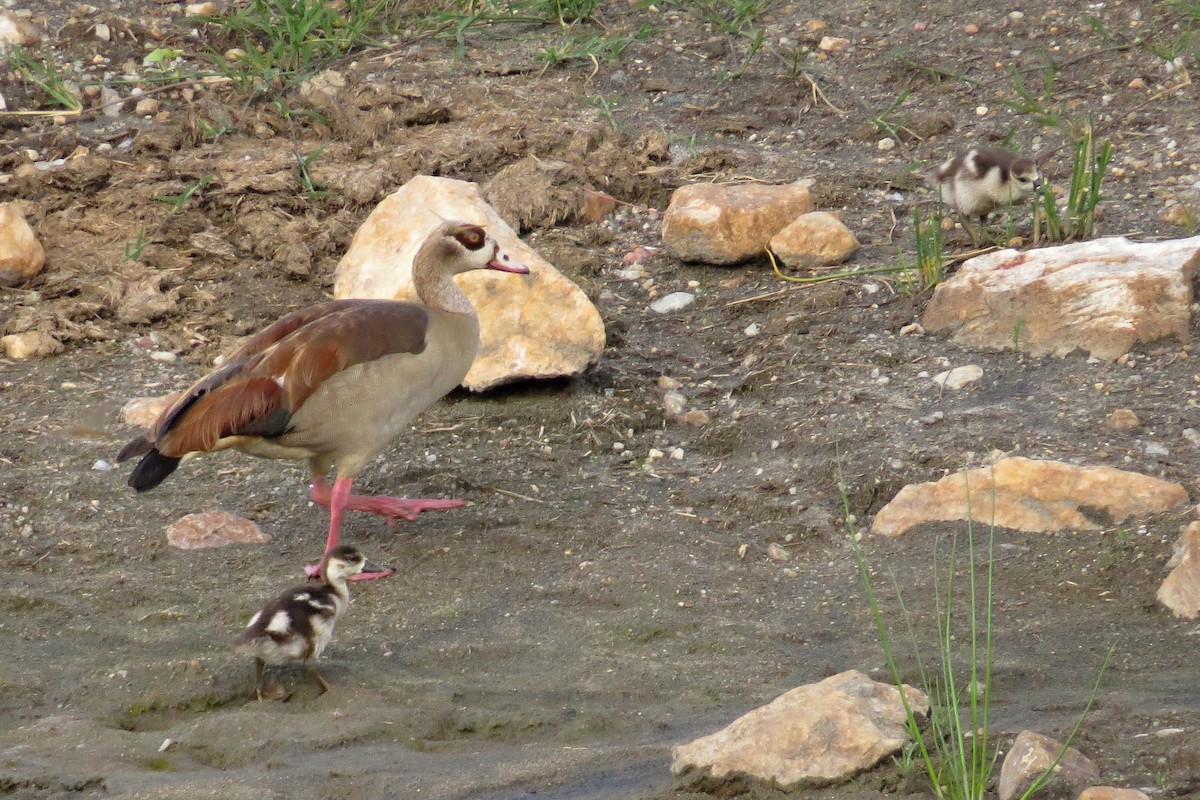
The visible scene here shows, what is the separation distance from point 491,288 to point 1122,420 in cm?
290

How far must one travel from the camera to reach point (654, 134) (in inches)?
359

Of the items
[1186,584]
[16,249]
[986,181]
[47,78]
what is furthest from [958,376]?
[47,78]

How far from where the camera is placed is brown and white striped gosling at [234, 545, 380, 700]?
4.65 m

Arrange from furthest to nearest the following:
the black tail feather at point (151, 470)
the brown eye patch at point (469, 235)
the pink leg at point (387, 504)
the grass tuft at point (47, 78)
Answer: the grass tuft at point (47, 78), the brown eye patch at point (469, 235), the pink leg at point (387, 504), the black tail feather at point (151, 470)

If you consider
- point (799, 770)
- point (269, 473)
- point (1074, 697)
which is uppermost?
point (799, 770)

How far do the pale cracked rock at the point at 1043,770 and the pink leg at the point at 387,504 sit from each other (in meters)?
3.14

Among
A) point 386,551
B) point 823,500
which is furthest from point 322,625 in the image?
point 823,500

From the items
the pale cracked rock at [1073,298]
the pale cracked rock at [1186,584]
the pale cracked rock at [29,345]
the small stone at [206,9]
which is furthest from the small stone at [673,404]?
the small stone at [206,9]

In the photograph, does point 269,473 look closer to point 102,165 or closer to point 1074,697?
point 102,165

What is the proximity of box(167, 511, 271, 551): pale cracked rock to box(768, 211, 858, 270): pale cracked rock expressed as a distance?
130 inches

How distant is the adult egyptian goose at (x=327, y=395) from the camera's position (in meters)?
5.68

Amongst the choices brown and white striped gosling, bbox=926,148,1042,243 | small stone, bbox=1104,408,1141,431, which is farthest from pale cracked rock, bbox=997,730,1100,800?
brown and white striped gosling, bbox=926,148,1042,243

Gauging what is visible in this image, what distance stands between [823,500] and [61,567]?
293 centimetres

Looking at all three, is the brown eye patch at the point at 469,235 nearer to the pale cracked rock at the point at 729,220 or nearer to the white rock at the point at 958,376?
the pale cracked rock at the point at 729,220
